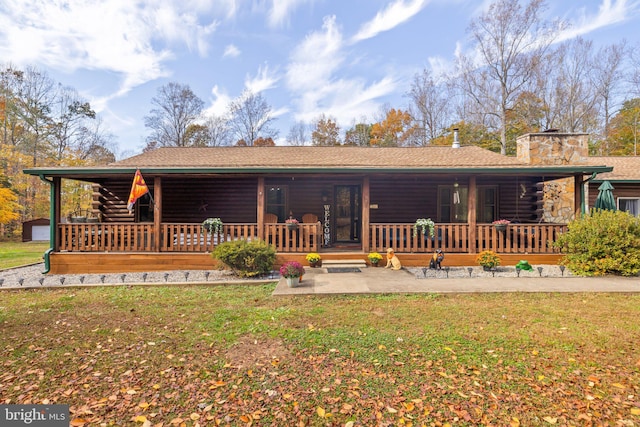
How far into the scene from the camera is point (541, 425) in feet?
7.49

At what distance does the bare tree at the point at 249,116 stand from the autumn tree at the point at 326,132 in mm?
4261

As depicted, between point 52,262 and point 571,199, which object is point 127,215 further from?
point 571,199

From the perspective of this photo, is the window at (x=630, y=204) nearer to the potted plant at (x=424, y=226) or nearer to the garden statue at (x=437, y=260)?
the potted plant at (x=424, y=226)

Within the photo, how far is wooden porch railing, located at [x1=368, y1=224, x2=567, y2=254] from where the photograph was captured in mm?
Result: 8430

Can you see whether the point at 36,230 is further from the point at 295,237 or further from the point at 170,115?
the point at 295,237

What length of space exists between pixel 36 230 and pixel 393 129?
2772 cm

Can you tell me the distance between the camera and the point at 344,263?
27.3 ft

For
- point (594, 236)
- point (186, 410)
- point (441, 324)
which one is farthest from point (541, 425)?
point (594, 236)

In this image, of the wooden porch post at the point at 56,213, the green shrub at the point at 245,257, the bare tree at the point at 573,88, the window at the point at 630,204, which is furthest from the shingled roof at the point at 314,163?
the bare tree at the point at 573,88

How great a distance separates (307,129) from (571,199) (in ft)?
85.5

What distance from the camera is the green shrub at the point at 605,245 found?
6.89 metres

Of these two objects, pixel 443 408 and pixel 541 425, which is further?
pixel 443 408

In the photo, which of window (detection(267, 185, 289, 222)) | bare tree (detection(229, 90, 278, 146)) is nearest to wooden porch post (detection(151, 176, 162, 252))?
window (detection(267, 185, 289, 222))

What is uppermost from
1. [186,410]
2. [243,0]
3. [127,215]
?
[243,0]
